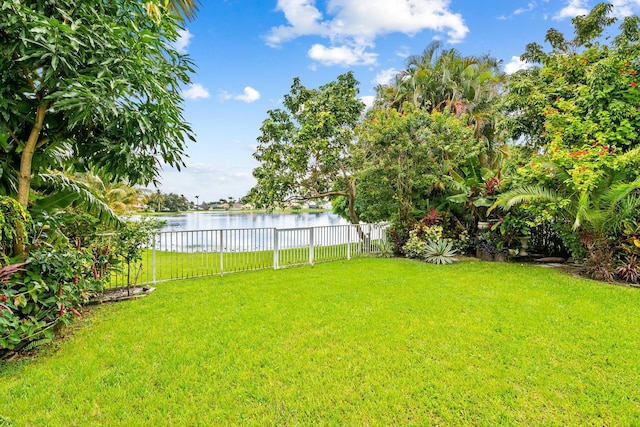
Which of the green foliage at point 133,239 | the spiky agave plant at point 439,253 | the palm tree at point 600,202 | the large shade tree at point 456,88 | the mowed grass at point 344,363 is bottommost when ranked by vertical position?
the mowed grass at point 344,363

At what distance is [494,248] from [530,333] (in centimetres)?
565

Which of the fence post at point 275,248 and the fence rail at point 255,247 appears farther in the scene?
the fence post at point 275,248

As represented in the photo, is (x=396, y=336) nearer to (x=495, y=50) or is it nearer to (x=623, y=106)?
(x=623, y=106)

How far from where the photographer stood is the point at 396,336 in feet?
12.1

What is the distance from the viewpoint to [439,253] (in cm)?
861

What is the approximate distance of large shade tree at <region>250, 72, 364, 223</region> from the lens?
29.7 ft

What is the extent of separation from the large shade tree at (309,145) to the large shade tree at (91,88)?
5.21 metres

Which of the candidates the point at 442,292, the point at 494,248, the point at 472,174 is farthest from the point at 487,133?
the point at 442,292

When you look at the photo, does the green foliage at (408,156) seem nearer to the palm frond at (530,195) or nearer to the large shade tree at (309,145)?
the large shade tree at (309,145)

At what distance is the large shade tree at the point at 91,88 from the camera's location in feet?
9.02

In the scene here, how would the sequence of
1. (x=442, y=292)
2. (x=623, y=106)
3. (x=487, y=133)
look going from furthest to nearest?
(x=487, y=133), (x=623, y=106), (x=442, y=292)

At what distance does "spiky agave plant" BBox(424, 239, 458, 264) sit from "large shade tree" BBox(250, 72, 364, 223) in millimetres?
3016

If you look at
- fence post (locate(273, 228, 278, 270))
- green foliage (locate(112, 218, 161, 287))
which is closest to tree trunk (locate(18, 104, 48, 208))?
green foliage (locate(112, 218, 161, 287))

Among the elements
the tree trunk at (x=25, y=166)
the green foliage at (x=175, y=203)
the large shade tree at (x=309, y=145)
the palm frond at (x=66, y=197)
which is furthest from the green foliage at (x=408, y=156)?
the green foliage at (x=175, y=203)
